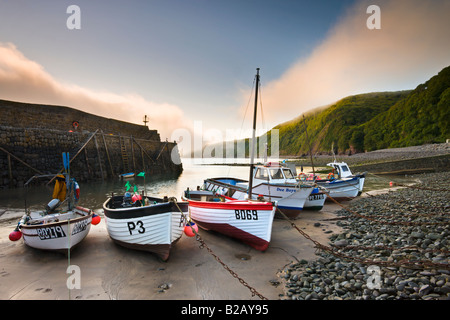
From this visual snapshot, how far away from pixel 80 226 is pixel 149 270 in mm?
3005

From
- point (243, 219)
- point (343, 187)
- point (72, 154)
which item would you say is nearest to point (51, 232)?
point (243, 219)

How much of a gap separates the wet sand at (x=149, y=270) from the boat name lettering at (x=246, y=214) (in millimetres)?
1276

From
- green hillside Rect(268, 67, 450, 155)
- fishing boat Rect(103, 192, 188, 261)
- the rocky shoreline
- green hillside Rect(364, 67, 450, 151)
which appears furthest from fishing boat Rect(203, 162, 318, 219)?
green hillside Rect(364, 67, 450, 151)

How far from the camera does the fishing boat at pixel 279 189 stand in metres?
11.6

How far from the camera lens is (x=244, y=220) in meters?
8.14

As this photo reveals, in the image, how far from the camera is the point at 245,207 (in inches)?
314

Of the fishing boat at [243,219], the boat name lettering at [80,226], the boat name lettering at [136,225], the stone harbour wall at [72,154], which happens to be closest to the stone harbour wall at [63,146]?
the stone harbour wall at [72,154]

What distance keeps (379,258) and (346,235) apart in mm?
2588

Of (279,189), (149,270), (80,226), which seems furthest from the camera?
(279,189)

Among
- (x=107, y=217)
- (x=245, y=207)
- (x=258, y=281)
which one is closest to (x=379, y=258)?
(x=258, y=281)

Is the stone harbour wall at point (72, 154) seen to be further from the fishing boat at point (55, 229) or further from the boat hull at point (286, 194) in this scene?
the boat hull at point (286, 194)

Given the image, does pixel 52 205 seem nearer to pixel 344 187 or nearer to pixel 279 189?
pixel 279 189

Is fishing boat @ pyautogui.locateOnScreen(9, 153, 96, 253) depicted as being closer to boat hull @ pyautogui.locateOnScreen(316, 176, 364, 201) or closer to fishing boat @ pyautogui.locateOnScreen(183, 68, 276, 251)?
fishing boat @ pyautogui.locateOnScreen(183, 68, 276, 251)
